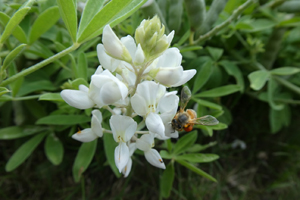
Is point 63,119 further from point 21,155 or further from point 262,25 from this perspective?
point 262,25

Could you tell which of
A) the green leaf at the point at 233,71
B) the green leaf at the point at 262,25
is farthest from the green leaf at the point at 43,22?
the green leaf at the point at 262,25

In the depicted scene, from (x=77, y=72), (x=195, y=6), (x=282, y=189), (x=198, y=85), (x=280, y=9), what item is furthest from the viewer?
(x=282, y=189)

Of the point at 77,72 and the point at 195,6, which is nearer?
the point at 77,72

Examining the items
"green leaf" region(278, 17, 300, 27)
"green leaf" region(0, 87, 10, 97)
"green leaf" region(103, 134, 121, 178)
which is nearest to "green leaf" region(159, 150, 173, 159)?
"green leaf" region(103, 134, 121, 178)

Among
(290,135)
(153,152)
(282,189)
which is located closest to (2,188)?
(153,152)

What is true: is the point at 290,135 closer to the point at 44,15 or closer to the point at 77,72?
the point at 77,72

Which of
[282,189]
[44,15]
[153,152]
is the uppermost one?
[44,15]
